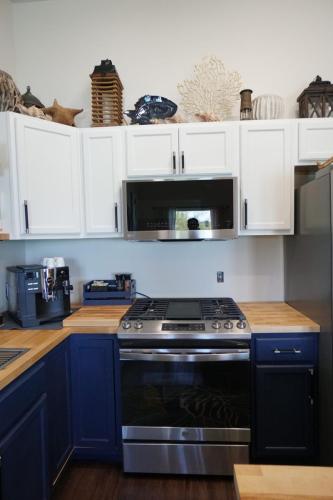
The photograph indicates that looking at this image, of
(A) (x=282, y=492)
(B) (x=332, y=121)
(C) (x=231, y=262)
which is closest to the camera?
(A) (x=282, y=492)

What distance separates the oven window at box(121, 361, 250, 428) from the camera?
174cm

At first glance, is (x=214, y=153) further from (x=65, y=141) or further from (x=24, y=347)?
(x=24, y=347)

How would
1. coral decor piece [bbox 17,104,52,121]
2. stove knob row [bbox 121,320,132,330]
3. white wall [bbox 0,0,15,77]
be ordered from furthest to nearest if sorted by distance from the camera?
white wall [bbox 0,0,15,77], coral decor piece [bbox 17,104,52,121], stove knob row [bbox 121,320,132,330]

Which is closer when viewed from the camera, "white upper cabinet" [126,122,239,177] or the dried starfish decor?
"white upper cabinet" [126,122,239,177]

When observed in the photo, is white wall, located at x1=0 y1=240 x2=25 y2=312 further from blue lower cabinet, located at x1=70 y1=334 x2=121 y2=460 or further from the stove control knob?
the stove control knob

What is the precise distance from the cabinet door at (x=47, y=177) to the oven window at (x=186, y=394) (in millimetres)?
1033

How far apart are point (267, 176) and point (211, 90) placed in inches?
31.9

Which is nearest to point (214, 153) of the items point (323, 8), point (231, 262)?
point (231, 262)

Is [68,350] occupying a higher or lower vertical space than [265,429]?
higher

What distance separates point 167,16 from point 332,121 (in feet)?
4.87

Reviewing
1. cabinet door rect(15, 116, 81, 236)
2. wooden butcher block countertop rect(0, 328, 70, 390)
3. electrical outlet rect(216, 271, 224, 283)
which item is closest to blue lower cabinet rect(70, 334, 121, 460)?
wooden butcher block countertop rect(0, 328, 70, 390)

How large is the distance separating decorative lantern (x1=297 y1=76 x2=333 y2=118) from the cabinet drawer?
4.92ft

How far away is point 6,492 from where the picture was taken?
1164 mm

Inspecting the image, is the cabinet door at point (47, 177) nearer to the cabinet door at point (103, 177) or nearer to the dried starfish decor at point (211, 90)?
the cabinet door at point (103, 177)
